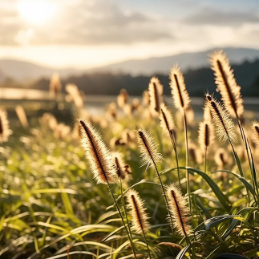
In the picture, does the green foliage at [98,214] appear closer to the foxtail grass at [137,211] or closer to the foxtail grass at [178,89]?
the foxtail grass at [137,211]

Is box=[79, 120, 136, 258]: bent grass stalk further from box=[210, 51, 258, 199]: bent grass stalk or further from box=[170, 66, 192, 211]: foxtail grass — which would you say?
box=[210, 51, 258, 199]: bent grass stalk

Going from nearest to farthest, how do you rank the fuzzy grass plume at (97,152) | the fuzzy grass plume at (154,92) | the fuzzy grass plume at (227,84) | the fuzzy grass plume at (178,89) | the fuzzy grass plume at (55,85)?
the fuzzy grass plume at (97,152), the fuzzy grass plume at (227,84), the fuzzy grass plume at (178,89), the fuzzy grass plume at (154,92), the fuzzy grass plume at (55,85)

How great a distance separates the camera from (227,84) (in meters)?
1.99

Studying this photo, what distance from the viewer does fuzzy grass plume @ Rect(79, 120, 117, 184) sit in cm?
186

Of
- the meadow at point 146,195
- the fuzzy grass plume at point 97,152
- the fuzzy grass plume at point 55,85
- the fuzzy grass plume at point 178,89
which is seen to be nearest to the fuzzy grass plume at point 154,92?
the meadow at point 146,195

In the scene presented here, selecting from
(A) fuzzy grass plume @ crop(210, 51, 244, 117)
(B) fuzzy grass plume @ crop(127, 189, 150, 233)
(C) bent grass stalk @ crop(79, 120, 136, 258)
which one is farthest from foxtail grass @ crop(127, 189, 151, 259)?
(A) fuzzy grass plume @ crop(210, 51, 244, 117)

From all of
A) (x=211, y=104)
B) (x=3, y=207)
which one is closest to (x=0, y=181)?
(x=3, y=207)

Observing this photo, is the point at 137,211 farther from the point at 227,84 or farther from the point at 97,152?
the point at 227,84

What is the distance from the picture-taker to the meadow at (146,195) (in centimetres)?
202

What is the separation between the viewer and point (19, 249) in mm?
3646

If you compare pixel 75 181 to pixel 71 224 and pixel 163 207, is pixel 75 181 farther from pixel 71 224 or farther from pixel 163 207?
pixel 163 207

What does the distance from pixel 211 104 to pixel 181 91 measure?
0.75 feet

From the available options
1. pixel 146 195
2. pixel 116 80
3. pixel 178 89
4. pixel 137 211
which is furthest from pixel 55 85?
pixel 116 80

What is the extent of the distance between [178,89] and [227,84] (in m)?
0.26
